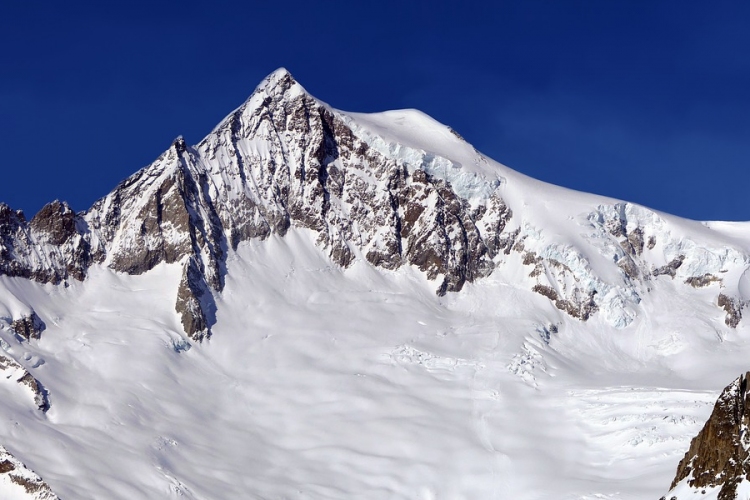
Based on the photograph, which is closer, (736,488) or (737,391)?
(736,488)

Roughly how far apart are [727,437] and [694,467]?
5.00m

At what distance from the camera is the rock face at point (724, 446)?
414ft

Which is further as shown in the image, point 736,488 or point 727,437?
point 727,437

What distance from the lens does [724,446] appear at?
13012cm

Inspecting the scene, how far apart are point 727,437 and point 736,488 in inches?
360

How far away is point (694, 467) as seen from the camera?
133750 mm

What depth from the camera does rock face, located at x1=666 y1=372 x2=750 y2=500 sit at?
414ft

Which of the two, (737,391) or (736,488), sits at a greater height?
(737,391)

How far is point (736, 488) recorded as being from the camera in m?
122

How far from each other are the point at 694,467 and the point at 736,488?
38.7ft

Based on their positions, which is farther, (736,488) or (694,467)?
(694,467)

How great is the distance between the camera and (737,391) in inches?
5123
